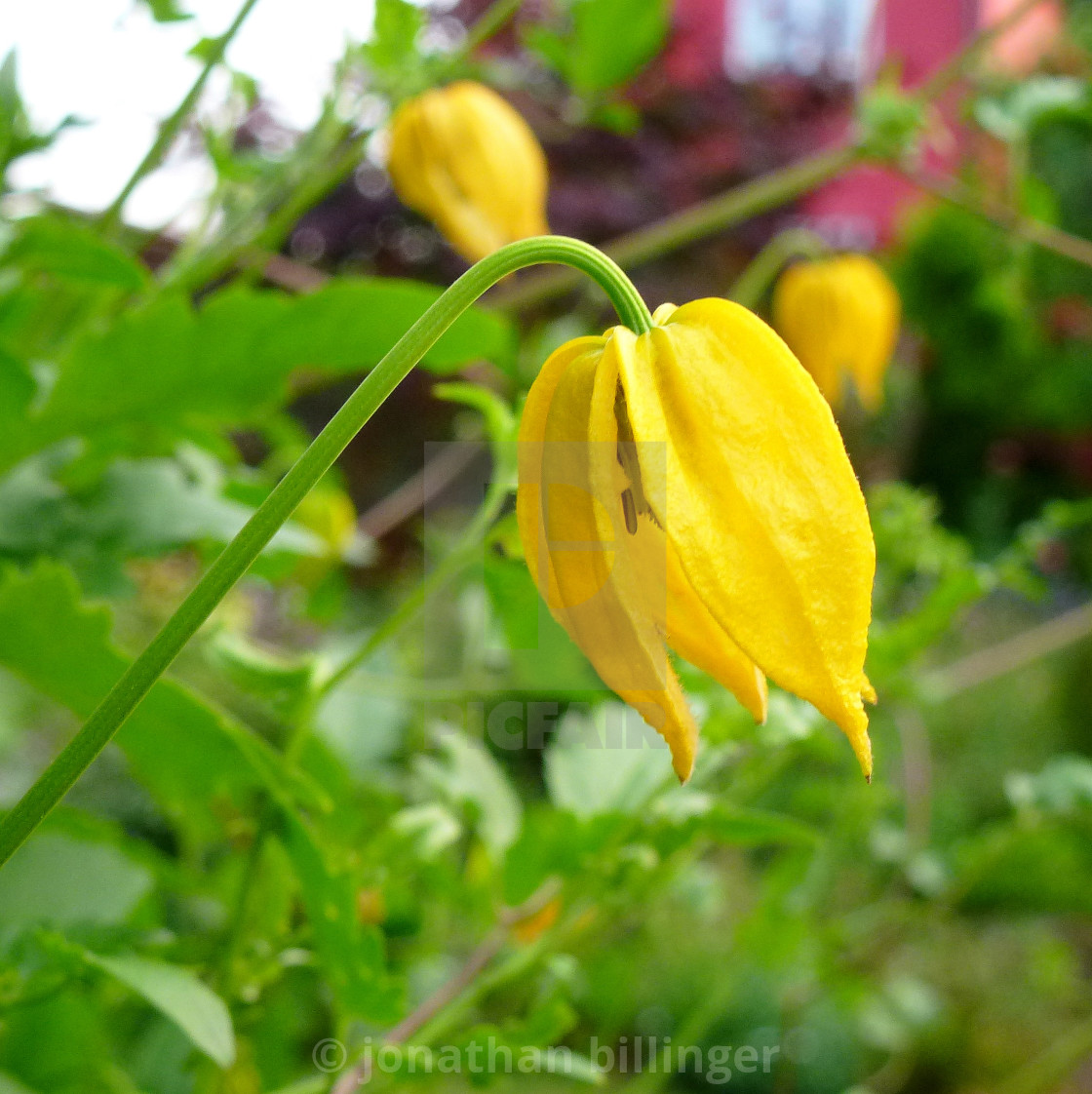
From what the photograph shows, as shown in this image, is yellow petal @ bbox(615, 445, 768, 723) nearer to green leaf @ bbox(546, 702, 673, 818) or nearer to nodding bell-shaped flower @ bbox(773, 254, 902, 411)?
green leaf @ bbox(546, 702, 673, 818)

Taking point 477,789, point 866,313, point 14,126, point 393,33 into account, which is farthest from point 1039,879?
point 14,126

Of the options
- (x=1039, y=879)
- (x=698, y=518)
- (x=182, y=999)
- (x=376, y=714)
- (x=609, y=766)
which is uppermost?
(x=698, y=518)

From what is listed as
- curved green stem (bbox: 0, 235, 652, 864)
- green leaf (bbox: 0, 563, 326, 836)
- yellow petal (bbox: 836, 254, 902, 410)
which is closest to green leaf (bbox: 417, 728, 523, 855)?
green leaf (bbox: 0, 563, 326, 836)

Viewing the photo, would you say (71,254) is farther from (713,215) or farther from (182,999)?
(713,215)

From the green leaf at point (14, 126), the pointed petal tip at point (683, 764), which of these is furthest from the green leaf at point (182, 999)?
the green leaf at point (14, 126)

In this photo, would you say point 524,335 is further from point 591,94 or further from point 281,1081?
point 281,1081

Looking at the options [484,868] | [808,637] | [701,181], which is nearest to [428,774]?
[484,868]
